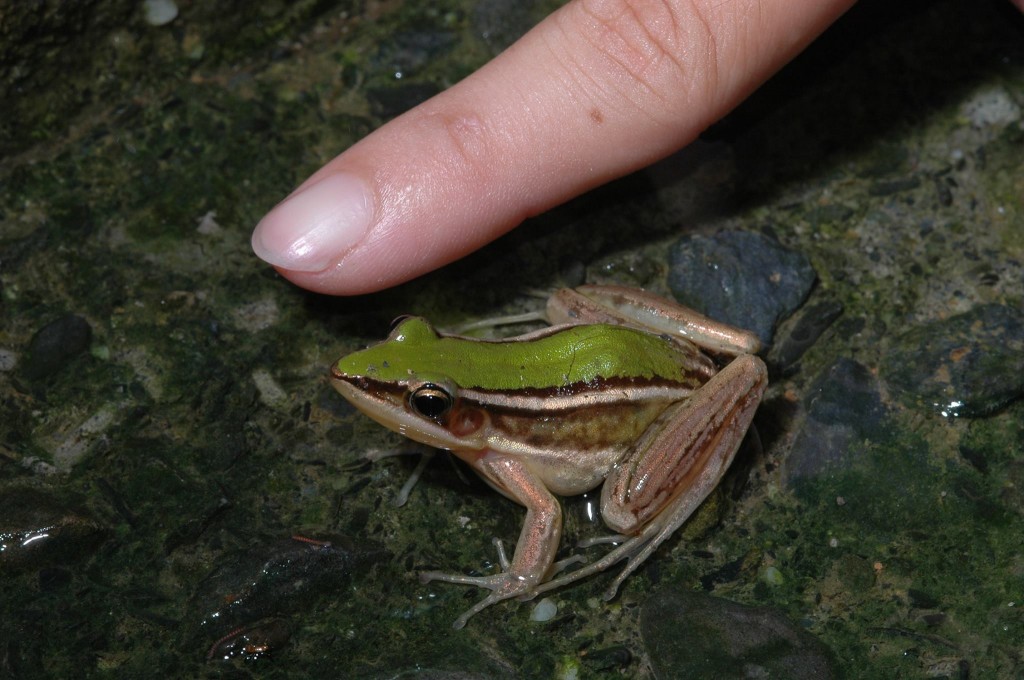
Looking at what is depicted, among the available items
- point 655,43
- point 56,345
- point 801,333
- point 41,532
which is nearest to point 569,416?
point 801,333

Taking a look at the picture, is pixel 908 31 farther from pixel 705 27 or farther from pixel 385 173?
pixel 385 173

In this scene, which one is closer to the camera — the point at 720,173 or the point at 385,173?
the point at 385,173

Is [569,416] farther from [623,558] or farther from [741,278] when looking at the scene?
[741,278]

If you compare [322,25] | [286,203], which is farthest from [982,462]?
[322,25]

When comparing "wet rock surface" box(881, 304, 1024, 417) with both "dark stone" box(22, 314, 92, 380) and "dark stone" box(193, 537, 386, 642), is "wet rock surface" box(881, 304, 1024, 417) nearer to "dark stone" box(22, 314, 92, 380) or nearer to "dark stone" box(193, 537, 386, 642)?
"dark stone" box(193, 537, 386, 642)

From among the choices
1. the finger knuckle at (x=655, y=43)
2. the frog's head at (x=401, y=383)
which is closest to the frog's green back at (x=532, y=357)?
the frog's head at (x=401, y=383)

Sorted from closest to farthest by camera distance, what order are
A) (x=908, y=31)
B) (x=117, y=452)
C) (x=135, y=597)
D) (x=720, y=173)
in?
(x=135, y=597) < (x=117, y=452) < (x=720, y=173) < (x=908, y=31)
